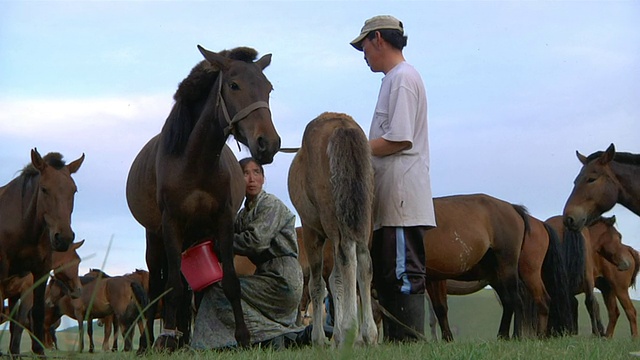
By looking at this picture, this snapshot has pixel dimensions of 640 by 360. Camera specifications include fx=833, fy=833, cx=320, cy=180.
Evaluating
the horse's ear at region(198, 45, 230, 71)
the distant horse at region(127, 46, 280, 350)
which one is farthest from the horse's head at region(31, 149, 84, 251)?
the horse's ear at region(198, 45, 230, 71)

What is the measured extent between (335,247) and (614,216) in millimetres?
12711

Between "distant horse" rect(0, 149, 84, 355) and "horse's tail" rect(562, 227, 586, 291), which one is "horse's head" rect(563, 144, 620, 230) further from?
"distant horse" rect(0, 149, 84, 355)

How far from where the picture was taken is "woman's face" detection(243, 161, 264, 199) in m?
8.02

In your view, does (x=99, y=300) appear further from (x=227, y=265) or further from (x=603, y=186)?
(x=227, y=265)

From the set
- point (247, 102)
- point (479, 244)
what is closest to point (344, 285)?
point (247, 102)

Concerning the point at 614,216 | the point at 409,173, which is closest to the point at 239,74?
the point at 409,173

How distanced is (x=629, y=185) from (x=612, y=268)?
9.60 meters

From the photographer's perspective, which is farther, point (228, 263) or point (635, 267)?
point (635, 267)

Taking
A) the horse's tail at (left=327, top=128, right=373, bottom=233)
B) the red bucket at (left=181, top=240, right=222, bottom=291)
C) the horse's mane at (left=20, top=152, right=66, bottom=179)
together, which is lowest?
the red bucket at (left=181, top=240, right=222, bottom=291)

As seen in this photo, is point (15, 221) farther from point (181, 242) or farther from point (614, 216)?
point (614, 216)

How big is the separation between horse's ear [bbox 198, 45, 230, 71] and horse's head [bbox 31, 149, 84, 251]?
3.59m

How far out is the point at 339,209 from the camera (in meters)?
5.67

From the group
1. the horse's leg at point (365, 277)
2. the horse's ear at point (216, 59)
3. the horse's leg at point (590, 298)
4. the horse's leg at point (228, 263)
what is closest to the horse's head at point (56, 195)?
the horse's leg at point (228, 263)

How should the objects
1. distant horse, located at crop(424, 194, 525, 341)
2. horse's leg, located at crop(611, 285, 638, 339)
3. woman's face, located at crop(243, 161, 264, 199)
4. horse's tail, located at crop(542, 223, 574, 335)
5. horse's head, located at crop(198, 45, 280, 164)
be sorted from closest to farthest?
horse's head, located at crop(198, 45, 280, 164) < woman's face, located at crop(243, 161, 264, 199) < distant horse, located at crop(424, 194, 525, 341) < horse's tail, located at crop(542, 223, 574, 335) < horse's leg, located at crop(611, 285, 638, 339)
